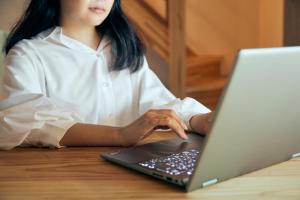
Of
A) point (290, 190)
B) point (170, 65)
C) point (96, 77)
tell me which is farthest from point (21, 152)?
point (170, 65)

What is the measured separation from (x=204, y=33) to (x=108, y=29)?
9.74 feet

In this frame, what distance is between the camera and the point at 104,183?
2.68ft

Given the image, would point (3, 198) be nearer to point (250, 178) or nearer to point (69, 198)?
point (69, 198)

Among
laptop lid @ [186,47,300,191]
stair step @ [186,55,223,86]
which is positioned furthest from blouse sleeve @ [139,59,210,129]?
stair step @ [186,55,223,86]

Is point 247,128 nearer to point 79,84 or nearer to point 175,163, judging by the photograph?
point 175,163

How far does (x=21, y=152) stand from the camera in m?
1.06

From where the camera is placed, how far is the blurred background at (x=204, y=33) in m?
3.07

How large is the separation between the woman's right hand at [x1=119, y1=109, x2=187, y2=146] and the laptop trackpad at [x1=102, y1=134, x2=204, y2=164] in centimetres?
3

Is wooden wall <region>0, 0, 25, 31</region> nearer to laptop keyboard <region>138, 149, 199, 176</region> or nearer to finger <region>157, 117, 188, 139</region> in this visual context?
finger <region>157, 117, 188, 139</region>

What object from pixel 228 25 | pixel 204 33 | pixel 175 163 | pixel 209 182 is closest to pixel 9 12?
pixel 175 163

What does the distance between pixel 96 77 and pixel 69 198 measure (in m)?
0.74

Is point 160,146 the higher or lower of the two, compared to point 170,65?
higher

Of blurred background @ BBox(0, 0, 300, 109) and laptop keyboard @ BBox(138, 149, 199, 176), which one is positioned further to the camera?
blurred background @ BBox(0, 0, 300, 109)

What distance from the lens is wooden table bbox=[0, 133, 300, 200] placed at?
762 millimetres
